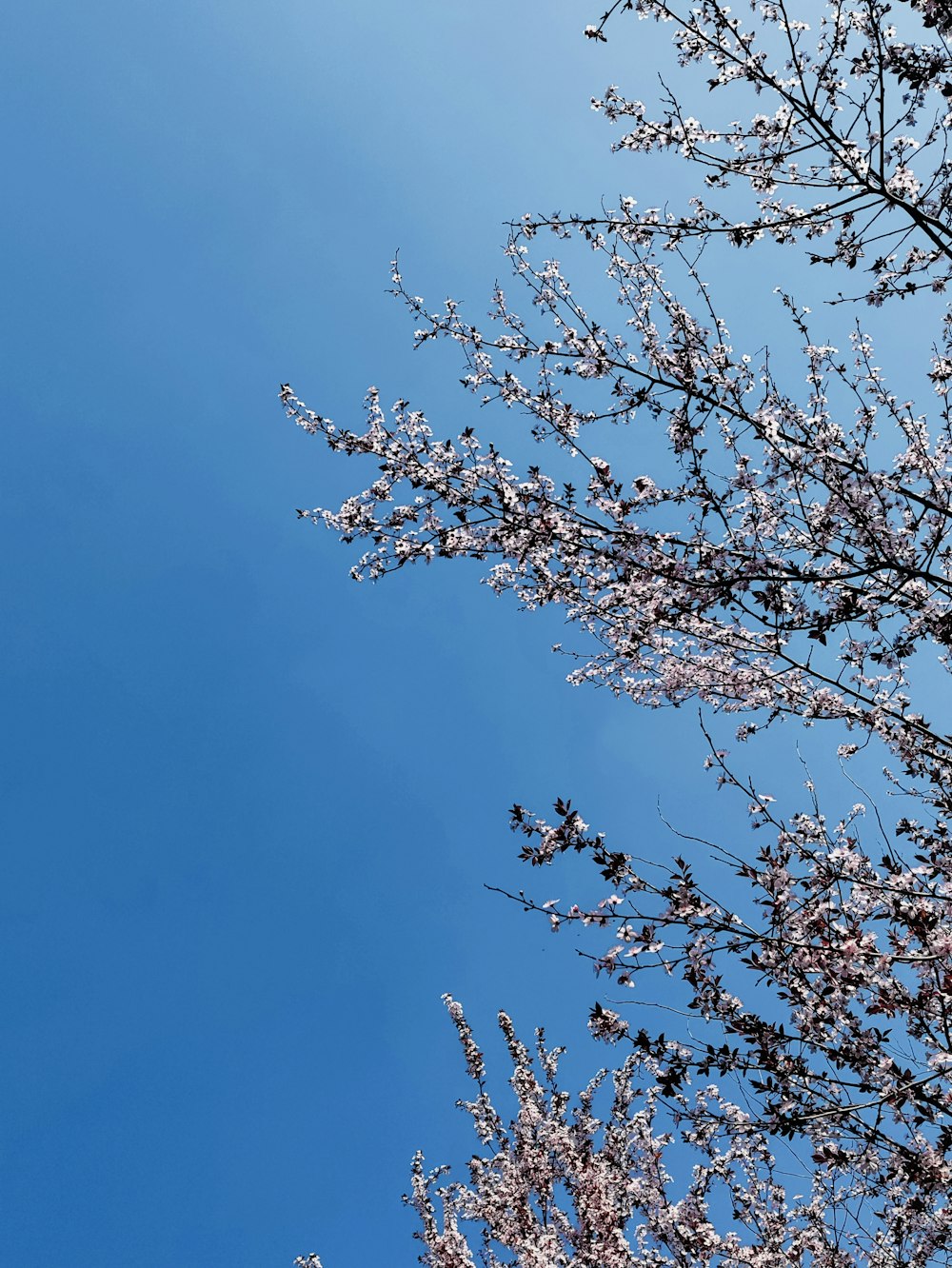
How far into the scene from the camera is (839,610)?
17.8 ft

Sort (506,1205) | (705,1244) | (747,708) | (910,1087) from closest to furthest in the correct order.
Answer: (910,1087)
(747,708)
(705,1244)
(506,1205)

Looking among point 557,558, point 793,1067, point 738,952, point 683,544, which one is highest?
point 557,558

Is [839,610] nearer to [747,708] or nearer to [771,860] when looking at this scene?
[747,708]

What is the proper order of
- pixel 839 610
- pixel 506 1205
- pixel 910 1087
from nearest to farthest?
1. pixel 910 1087
2. pixel 839 610
3. pixel 506 1205

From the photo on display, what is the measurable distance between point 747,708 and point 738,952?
250 centimetres

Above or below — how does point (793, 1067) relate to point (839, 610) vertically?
below

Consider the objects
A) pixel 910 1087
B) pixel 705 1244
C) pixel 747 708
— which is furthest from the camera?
pixel 705 1244

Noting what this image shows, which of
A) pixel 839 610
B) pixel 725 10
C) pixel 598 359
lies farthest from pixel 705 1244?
pixel 725 10

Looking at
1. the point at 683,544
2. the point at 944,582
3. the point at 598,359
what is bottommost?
the point at 944,582

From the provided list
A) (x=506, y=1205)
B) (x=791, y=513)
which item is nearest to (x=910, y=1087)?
(x=791, y=513)

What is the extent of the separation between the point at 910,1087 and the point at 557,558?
153 inches

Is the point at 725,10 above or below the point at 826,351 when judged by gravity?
above

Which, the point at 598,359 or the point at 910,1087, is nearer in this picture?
the point at 910,1087

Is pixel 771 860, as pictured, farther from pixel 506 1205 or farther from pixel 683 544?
pixel 506 1205
